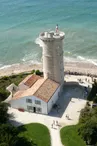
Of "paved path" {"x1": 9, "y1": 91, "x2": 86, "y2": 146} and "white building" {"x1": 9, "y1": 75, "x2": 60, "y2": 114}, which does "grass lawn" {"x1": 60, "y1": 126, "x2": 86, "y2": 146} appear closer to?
"paved path" {"x1": 9, "y1": 91, "x2": 86, "y2": 146}

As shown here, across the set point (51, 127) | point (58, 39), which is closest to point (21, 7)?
point (58, 39)

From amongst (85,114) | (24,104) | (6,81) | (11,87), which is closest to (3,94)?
(11,87)

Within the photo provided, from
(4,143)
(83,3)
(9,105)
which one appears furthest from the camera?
(83,3)

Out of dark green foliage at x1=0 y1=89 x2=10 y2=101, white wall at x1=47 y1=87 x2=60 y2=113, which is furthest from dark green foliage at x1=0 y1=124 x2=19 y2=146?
dark green foliage at x1=0 y1=89 x2=10 y2=101

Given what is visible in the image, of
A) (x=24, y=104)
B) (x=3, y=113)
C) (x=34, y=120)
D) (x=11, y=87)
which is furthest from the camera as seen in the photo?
(x=11, y=87)

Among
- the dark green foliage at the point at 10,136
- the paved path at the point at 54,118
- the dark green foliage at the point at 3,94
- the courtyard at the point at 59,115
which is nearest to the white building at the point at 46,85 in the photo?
the courtyard at the point at 59,115

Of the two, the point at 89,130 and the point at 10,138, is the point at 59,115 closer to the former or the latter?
the point at 89,130

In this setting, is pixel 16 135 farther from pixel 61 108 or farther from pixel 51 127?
pixel 61 108
